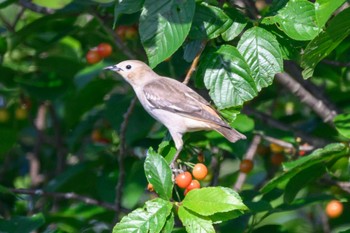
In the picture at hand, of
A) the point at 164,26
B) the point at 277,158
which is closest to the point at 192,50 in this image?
the point at 164,26

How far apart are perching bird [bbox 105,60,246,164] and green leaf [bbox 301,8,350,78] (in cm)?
71

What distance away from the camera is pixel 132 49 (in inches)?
210

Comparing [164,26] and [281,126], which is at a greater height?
[164,26]

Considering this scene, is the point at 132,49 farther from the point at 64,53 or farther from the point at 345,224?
the point at 345,224

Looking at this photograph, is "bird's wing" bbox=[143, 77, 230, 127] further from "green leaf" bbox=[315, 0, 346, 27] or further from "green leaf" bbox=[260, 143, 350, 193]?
"green leaf" bbox=[315, 0, 346, 27]

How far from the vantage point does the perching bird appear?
4219mm

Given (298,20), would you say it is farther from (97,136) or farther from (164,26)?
(97,136)

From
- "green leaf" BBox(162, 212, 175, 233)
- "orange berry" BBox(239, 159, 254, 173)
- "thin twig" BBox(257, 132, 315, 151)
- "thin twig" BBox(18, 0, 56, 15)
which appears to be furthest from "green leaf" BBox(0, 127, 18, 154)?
"green leaf" BBox(162, 212, 175, 233)

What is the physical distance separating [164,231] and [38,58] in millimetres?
2918

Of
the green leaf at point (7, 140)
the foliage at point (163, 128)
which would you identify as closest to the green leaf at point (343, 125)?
the foliage at point (163, 128)

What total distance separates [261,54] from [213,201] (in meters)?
0.78

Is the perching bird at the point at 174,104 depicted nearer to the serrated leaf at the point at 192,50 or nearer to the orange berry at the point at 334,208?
the serrated leaf at the point at 192,50

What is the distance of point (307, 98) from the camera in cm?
518

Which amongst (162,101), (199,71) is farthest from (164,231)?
(162,101)
